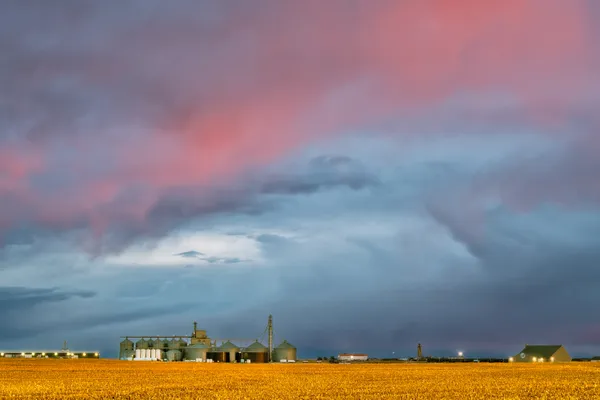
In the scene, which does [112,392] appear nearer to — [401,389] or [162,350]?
[401,389]

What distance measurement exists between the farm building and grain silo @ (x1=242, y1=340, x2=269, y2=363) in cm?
7514

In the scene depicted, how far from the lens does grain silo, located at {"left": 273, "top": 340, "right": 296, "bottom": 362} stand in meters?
180

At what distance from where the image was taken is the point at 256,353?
602 ft

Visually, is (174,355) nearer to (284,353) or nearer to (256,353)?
(256,353)

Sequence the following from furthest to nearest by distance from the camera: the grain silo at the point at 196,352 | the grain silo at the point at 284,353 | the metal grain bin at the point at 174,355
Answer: the metal grain bin at the point at 174,355 < the grain silo at the point at 196,352 < the grain silo at the point at 284,353

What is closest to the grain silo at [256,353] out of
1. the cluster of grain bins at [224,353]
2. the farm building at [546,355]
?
the cluster of grain bins at [224,353]

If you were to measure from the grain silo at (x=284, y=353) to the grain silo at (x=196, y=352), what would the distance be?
67.7 ft

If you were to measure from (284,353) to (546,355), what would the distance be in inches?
3037

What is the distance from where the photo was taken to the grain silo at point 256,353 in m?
182

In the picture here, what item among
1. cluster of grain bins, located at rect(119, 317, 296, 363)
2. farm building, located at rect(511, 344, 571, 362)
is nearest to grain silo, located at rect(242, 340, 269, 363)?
cluster of grain bins, located at rect(119, 317, 296, 363)

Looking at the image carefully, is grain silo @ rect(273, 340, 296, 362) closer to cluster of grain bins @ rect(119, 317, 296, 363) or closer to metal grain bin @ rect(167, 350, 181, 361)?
cluster of grain bins @ rect(119, 317, 296, 363)

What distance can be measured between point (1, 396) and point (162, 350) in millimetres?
153589

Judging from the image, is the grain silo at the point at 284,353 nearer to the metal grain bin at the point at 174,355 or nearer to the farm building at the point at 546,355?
the metal grain bin at the point at 174,355

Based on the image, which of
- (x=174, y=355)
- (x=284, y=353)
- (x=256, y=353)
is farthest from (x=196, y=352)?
(x=284, y=353)
